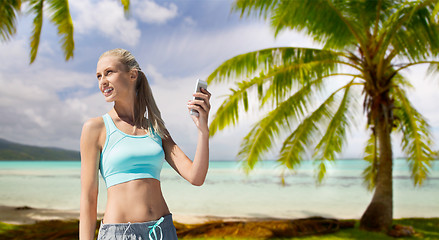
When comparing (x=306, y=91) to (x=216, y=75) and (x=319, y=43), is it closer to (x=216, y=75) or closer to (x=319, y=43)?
(x=319, y=43)

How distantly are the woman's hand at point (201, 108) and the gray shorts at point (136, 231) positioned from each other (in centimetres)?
39

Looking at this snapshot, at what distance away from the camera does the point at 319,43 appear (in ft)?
29.0

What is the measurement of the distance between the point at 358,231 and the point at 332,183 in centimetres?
2660

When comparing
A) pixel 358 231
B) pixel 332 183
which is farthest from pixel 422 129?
pixel 332 183

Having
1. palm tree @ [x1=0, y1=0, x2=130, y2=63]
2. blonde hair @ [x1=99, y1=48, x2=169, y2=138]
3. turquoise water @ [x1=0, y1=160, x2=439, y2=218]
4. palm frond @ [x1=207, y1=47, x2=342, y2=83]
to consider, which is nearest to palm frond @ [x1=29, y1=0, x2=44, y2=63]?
palm tree @ [x1=0, y1=0, x2=130, y2=63]

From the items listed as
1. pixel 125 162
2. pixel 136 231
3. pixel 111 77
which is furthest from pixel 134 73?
pixel 136 231

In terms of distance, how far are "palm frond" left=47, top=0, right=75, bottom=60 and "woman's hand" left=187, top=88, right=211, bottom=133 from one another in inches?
280

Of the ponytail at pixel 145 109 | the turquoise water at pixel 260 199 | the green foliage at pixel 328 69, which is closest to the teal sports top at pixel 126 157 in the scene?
the ponytail at pixel 145 109

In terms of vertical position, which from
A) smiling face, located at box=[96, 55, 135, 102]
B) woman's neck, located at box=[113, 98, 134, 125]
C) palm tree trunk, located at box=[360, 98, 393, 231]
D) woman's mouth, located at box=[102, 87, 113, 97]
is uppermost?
smiling face, located at box=[96, 55, 135, 102]

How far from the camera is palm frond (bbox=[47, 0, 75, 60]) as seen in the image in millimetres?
7573

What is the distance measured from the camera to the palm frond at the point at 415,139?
8.38m

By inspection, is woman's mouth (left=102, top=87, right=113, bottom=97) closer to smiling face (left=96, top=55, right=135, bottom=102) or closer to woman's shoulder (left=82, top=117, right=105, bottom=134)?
smiling face (left=96, top=55, right=135, bottom=102)

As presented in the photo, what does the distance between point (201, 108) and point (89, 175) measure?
49 cm

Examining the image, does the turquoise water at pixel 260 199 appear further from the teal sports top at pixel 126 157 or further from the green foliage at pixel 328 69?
the teal sports top at pixel 126 157
